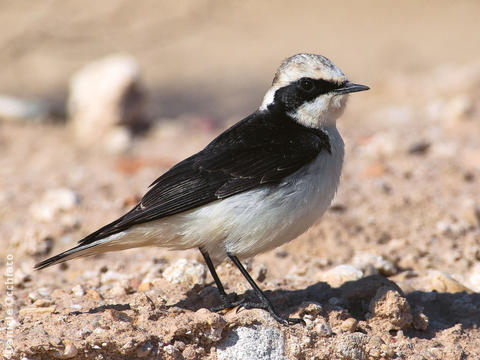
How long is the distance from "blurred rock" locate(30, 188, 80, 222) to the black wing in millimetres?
2176

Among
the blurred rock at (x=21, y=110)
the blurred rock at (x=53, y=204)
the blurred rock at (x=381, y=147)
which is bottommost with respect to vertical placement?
the blurred rock at (x=381, y=147)

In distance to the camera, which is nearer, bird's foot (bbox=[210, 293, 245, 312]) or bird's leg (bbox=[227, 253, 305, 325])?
bird's leg (bbox=[227, 253, 305, 325])

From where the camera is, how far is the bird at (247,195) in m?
4.70

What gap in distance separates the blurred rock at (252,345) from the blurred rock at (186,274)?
31.8 inches

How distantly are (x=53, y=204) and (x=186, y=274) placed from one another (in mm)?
2344

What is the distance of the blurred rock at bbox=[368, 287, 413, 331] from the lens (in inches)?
185

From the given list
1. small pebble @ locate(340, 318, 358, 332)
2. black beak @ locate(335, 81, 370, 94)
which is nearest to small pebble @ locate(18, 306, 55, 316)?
small pebble @ locate(340, 318, 358, 332)

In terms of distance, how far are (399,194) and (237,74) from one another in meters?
6.51

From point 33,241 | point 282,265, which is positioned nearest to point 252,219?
point 282,265

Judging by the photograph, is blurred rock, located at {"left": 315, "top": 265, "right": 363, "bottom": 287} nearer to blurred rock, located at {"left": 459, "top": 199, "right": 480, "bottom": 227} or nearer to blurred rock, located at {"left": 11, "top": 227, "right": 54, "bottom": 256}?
blurred rock, located at {"left": 459, "top": 199, "right": 480, "bottom": 227}

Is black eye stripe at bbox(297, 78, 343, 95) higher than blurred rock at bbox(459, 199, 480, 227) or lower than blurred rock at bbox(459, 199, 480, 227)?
higher

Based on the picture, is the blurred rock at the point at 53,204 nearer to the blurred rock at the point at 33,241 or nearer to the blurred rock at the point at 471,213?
the blurred rock at the point at 33,241

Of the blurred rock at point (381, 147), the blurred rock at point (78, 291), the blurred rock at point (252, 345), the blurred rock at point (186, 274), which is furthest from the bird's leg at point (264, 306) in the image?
the blurred rock at point (381, 147)

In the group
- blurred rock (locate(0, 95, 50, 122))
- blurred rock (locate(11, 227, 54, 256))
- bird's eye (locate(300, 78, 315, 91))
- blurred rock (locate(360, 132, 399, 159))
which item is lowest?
blurred rock (locate(360, 132, 399, 159))
